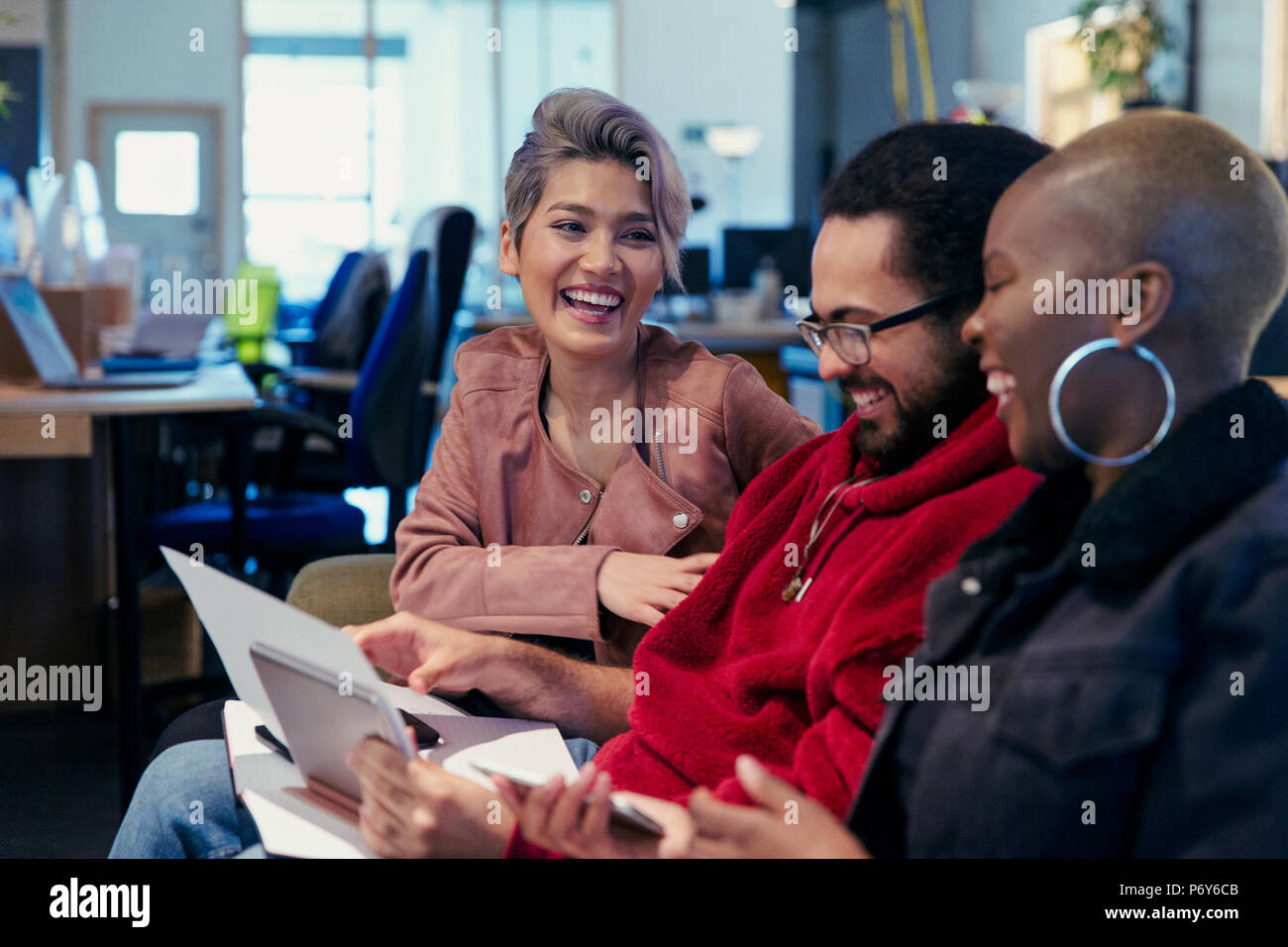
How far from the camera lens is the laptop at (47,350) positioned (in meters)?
3.09

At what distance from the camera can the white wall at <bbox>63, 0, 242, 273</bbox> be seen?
1030 centimetres

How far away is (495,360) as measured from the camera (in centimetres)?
170

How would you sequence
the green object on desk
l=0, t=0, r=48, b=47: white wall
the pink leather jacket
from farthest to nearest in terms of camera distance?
l=0, t=0, r=48, b=47: white wall
the green object on desk
the pink leather jacket

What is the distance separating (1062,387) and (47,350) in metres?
Answer: 3.00

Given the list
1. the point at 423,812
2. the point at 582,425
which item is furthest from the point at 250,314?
the point at 423,812

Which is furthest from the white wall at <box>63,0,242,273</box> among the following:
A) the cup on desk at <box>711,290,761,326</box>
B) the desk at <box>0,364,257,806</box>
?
the desk at <box>0,364,257,806</box>

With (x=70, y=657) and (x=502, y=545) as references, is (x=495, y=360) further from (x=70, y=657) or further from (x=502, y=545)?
(x=70, y=657)

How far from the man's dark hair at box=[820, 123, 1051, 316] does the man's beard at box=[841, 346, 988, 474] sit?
0.17ft

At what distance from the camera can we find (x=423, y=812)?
3.27 ft

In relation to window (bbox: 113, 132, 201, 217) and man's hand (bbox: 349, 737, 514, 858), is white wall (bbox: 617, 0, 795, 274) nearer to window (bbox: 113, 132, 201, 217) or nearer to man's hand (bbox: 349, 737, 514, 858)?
window (bbox: 113, 132, 201, 217)

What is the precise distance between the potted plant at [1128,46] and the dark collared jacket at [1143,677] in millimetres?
6975

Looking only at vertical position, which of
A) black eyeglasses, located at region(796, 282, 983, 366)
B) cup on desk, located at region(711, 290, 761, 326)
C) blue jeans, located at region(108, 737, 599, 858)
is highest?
cup on desk, located at region(711, 290, 761, 326)

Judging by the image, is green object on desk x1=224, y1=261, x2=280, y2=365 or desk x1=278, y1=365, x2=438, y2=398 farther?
green object on desk x1=224, y1=261, x2=280, y2=365
